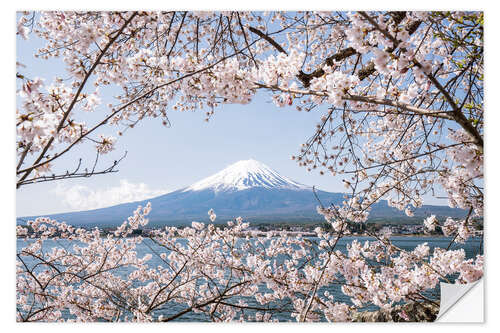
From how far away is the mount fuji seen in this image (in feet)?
7.23

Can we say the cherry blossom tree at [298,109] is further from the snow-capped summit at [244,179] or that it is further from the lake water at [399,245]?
the snow-capped summit at [244,179]

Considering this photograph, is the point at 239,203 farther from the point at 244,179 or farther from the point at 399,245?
the point at 399,245

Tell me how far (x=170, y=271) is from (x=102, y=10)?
2.07m

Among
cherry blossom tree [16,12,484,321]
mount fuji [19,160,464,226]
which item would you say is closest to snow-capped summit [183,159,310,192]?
mount fuji [19,160,464,226]

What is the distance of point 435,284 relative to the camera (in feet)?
5.39

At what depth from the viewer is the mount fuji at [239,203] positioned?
86.8 inches

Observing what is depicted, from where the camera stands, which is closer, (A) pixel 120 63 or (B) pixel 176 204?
(A) pixel 120 63

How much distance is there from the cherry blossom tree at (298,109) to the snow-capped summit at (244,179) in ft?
0.76

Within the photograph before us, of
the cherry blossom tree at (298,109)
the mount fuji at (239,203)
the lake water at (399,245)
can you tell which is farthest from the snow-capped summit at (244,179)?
the lake water at (399,245)

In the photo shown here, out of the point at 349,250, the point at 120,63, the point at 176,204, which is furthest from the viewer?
the point at 176,204

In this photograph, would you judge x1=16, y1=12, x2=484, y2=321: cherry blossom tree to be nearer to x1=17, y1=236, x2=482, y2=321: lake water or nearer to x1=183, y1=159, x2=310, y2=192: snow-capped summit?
x1=17, y1=236, x2=482, y2=321: lake water

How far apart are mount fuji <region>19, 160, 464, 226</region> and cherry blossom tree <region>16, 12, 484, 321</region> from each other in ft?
0.29
